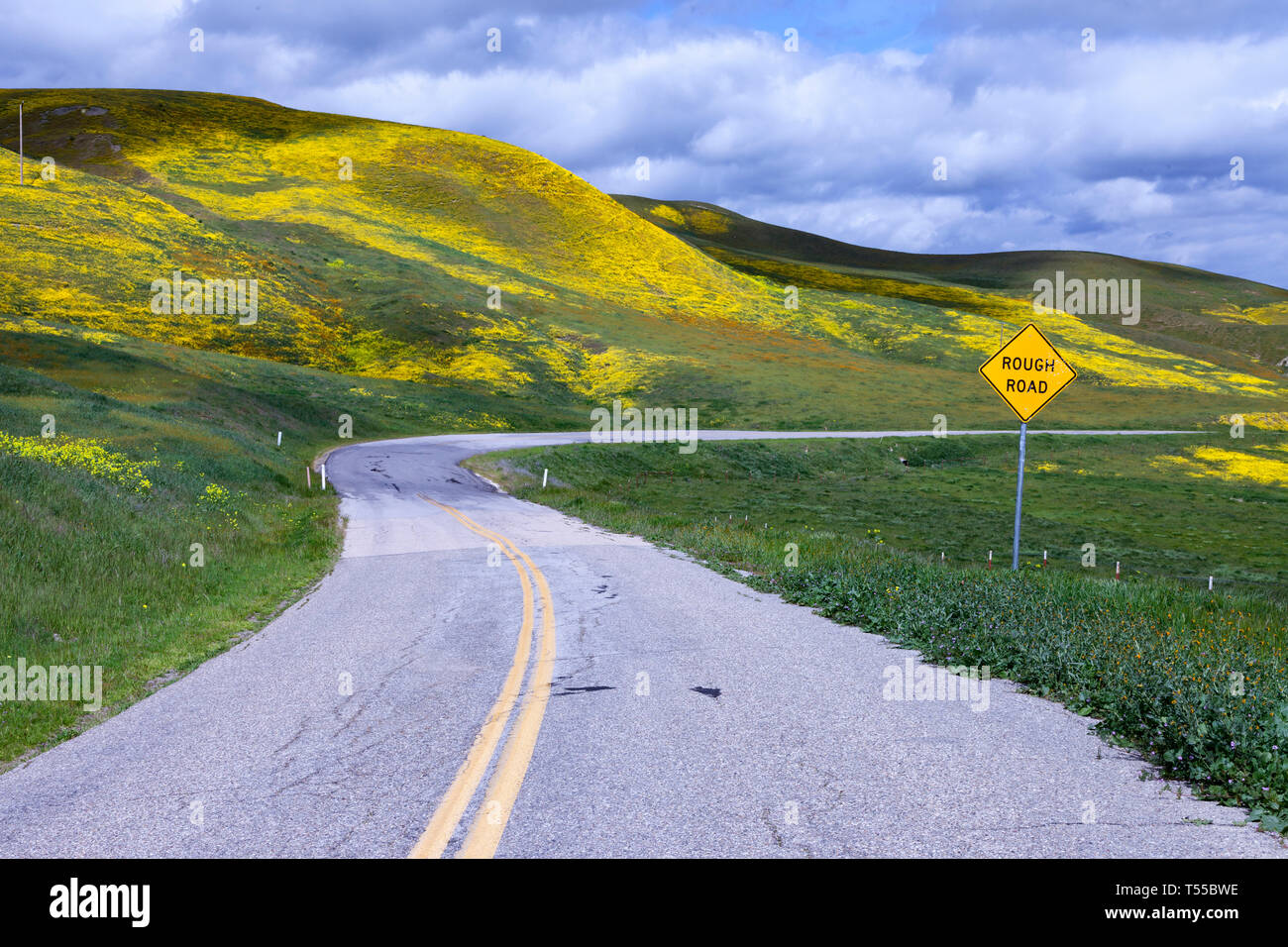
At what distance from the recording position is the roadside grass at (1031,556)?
6.14 metres

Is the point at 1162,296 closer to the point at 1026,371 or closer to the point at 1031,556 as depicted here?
the point at 1031,556

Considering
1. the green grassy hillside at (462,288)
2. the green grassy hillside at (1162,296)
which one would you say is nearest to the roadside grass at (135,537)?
the green grassy hillside at (462,288)

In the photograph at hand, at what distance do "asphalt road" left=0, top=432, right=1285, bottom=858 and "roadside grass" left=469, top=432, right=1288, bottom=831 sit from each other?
53 centimetres

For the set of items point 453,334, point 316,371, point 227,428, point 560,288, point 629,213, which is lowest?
point 227,428

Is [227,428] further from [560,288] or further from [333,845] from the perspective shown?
[560,288]

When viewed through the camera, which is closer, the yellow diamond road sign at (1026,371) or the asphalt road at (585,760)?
the asphalt road at (585,760)

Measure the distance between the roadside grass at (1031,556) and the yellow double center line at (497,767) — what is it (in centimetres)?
402

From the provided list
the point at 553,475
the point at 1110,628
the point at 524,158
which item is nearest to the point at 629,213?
the point at 524,158

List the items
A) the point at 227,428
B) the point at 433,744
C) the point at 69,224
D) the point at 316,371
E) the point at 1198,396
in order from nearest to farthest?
1. the point at 433,744
2. the point at 227,428
3. the point at 316,371
4. the point at 69,224
5. the point at 1198,396

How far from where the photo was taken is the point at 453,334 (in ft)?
239

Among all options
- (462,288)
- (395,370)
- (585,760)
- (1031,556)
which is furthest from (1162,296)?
(585,760)

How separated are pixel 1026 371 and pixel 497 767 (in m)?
12.6

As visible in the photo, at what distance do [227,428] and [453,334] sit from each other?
40.8 meters

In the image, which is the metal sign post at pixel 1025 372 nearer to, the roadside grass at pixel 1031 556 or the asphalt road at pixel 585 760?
the roadside grass at pixel 1031 556
